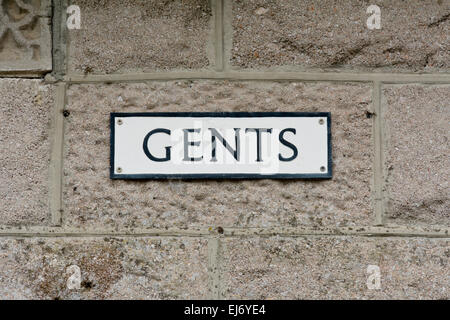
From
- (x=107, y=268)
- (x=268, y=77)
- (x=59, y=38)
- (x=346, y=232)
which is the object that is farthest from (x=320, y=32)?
(x=107, y=268)

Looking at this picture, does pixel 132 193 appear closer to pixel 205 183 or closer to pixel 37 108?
pixel 205 183

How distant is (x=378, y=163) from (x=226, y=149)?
13.6 inches

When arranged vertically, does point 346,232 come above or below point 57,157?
below

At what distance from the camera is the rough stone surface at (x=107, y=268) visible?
1.09 meters

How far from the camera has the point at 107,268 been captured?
1.09 meters

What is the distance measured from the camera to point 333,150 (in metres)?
1.11

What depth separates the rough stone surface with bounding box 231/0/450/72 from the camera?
1.12 metres

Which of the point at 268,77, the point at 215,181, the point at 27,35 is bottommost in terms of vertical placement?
the point at 215,181

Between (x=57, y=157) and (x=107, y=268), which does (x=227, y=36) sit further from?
(x=107, y=268)

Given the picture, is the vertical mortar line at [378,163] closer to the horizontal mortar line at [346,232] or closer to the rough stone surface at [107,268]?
the horizontal mortar line at [346,232]

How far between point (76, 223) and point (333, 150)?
60cm

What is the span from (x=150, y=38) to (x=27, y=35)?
0.94ft

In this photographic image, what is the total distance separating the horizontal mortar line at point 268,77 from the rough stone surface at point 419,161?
0.05 m
